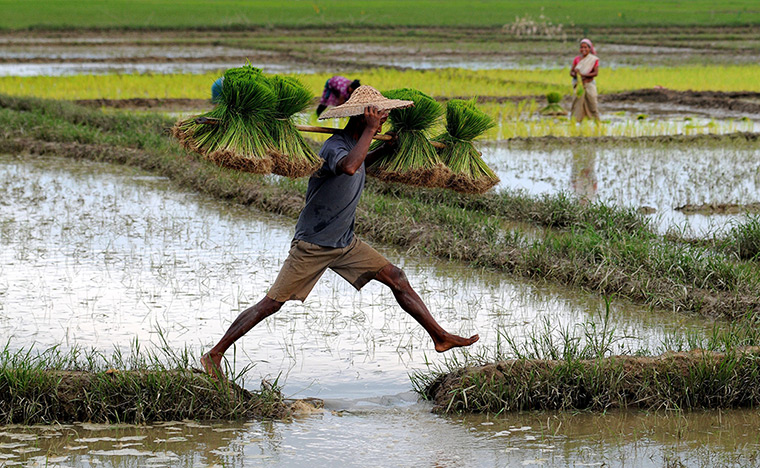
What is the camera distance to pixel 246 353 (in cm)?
437

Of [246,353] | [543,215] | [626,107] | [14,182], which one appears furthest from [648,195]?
[626,107]

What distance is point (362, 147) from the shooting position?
142 inches

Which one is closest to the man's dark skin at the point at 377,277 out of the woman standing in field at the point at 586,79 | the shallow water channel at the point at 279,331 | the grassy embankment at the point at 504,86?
the shallow water channel at the point at 279,331

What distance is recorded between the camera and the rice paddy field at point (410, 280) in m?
3.42

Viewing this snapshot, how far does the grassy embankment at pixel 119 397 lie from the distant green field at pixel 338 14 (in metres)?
32.6

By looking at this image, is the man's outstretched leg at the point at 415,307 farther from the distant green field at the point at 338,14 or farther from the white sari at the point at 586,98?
the distant green field at the point at 338,14

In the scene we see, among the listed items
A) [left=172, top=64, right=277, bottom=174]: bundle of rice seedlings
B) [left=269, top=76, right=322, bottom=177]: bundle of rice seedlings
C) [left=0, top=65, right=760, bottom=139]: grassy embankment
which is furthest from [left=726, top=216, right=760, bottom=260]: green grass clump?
[left=0, top=65, right=760, bottom=139]: grassy embankment

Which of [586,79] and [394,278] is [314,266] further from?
[586,79]

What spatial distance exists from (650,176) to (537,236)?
2.76m

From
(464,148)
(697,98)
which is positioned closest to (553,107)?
(697,98)

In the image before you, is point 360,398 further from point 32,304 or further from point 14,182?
point 14,182

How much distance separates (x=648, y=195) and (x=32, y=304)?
5.44 meters

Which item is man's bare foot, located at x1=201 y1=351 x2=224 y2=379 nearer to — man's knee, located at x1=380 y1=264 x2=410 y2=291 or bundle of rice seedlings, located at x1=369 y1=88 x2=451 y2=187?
man's knee, located at x1=380 y1=264 x2=410 y2=291

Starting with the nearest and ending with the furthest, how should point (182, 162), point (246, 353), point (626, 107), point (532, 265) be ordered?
point (246, 353) → point (532, 265) → point (182, 162) → point (626, 107)
